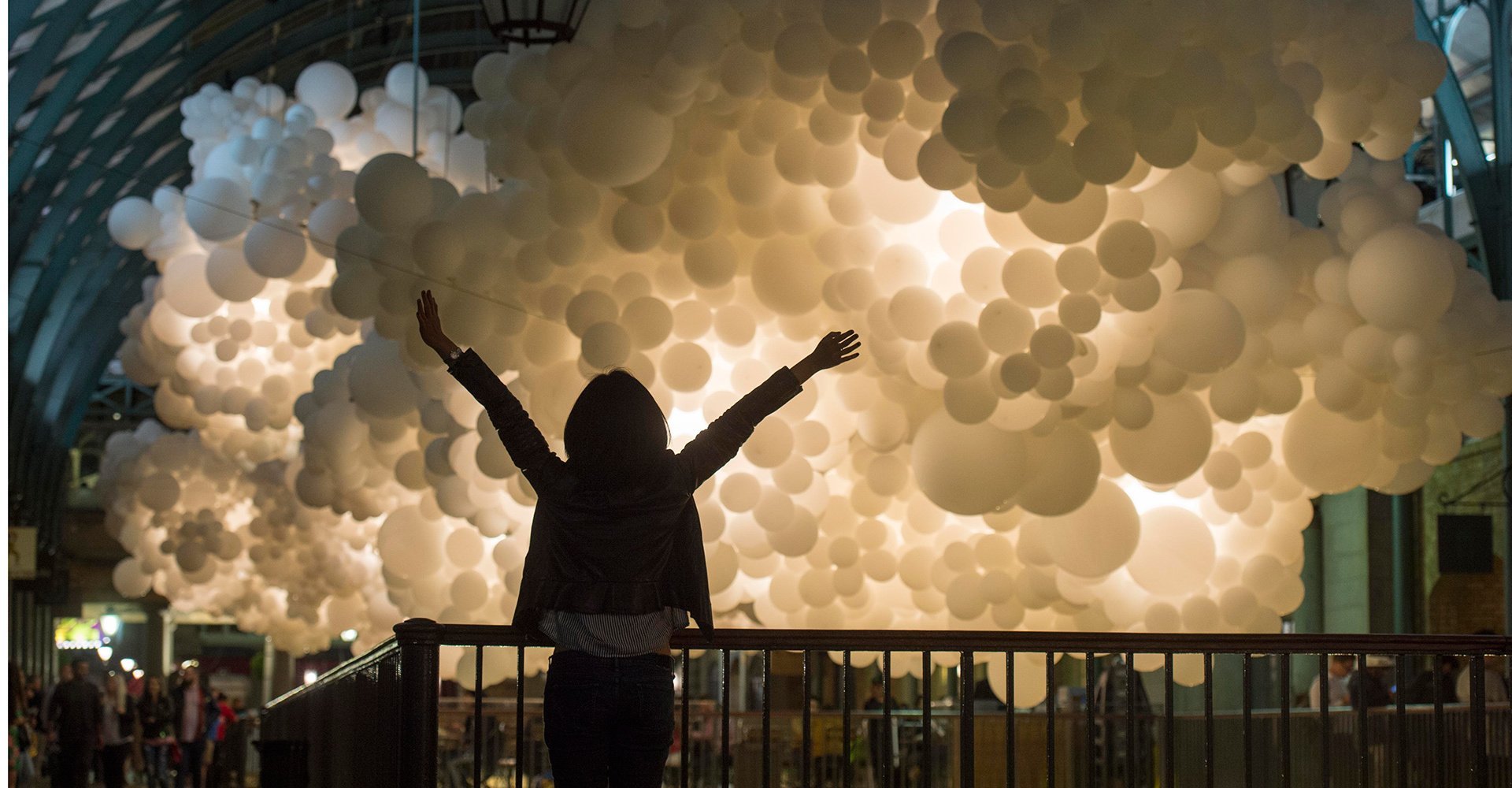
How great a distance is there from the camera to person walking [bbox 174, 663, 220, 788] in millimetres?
16797

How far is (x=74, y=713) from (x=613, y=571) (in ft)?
39.7

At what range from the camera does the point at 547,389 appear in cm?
632

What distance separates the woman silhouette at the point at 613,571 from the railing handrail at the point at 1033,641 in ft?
2.32

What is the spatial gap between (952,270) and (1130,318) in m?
0.61

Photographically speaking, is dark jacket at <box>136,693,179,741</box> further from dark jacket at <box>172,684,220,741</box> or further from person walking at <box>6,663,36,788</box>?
person walking at <box>6,663,36,788</box>

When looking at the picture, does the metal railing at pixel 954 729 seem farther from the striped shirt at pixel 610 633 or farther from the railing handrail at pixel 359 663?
the striped shirt at pixel 610 633

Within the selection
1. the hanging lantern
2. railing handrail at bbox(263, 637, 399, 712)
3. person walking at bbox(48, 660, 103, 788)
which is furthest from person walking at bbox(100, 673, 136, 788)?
the hanging lantern

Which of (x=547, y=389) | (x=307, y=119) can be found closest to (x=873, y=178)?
(x=547, y=389)

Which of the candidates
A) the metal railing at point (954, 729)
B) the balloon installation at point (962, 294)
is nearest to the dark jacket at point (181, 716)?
the metal railing at point (954, 729)

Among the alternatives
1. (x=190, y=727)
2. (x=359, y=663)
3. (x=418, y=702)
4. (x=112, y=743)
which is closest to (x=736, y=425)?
(x=418, y=702)

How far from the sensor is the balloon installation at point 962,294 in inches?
212

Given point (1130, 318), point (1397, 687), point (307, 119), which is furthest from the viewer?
point (307, 119)

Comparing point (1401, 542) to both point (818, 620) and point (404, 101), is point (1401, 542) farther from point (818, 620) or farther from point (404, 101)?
point (818, 620)

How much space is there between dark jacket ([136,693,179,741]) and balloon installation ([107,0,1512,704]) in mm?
12393
